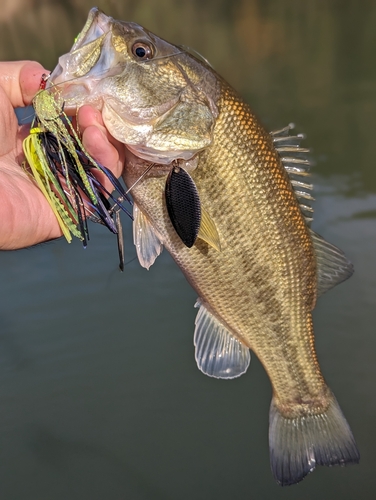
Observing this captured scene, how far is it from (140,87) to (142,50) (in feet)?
0.57

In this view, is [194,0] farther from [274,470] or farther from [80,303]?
[274,470]

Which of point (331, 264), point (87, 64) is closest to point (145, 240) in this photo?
point (87, 64)

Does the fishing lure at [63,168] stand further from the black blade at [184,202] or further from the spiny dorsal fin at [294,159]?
the spiny dorsal fin at [294,159]

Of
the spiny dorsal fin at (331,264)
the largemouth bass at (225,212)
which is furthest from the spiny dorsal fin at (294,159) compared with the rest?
the spiny dorsal fin at (331,264)

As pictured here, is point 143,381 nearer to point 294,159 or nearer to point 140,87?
point 294,159

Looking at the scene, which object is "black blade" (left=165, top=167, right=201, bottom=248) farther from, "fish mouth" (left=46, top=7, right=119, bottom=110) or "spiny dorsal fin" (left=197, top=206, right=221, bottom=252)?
"fish mouth" (left=46, top=7, right=119, bottom=110)

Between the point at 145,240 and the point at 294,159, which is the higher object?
the point at 294,159

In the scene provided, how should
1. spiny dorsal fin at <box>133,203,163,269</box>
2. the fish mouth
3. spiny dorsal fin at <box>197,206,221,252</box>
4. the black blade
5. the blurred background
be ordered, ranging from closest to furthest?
the fish mouth → the black blade → spiny dorsal fin at <box>197,206,221,252</box> → spiny dorsal fin at <box>133,203,163,269</box> → the blurred background

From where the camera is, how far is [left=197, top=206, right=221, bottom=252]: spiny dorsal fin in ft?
7.17

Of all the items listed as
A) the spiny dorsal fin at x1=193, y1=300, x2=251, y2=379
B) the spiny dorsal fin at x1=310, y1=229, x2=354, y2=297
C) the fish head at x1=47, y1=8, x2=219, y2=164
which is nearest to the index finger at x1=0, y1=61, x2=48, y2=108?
the fish head at x1=47, y1=8, x2=219, y2=164

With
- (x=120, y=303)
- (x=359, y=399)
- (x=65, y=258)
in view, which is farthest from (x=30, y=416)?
(x=359, y=399)

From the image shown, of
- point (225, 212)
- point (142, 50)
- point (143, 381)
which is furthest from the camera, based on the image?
point (143, 381)

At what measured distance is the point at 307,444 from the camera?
8.63ft

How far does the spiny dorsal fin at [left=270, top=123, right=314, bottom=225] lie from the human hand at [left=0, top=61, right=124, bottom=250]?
770mm
